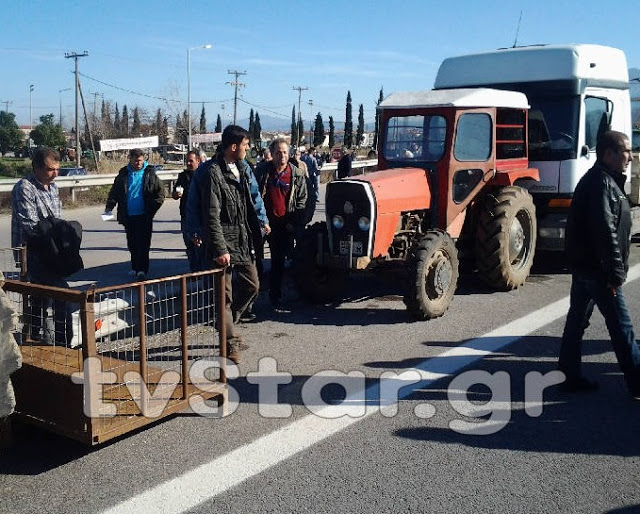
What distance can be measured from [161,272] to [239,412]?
211 inches

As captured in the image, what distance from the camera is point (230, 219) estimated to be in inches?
234

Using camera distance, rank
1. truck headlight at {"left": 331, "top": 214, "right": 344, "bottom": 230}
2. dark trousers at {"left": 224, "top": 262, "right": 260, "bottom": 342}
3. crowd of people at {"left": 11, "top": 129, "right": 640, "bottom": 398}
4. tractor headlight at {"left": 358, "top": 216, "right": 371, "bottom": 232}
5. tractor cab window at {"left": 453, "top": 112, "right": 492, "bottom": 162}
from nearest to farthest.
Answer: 1. crowd of people at {"left": 11, "top": 129, "right": 640, "bottom": 398}
2. dark trousers at {"left": 224, "top": 262, "right": 260, "bottom": 342}
3. tractor headlight at {"left": 358, "top": 216, "right": 371, "bottom": 232}
4. truck headlight at {"left": 331, "top": 214, "right": 344, "bottom": 230}
5. tractor cab window at {"left": 453, "top": 112, "right": 492, "bottom": 162}

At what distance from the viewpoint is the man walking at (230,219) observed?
5746mm

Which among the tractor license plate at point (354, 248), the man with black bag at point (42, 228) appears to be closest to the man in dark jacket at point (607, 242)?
the tractor license plate at point (354, 248)

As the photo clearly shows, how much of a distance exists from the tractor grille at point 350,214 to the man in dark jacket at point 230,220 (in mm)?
1443

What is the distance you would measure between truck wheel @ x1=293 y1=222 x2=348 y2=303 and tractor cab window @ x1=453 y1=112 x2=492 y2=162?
182cm

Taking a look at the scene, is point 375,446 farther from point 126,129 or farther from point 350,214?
point 126,129

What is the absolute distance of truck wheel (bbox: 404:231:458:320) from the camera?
22.9 ft

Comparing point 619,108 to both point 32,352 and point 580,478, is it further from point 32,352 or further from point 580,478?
point 32,352

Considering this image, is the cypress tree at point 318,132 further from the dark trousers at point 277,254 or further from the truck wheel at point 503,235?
the dark trousers at point 277,254

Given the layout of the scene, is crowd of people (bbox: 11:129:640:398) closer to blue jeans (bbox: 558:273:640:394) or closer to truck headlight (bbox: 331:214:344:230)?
blue jeans (bbox: 558:273:640:394)

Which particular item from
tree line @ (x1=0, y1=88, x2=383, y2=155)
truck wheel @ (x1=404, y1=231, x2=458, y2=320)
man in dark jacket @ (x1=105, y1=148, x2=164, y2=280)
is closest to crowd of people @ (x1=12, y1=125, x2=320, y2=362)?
truck wheel @ (x1=404, y1=231, x2=458, y2=320)

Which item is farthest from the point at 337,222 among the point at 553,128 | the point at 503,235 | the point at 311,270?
the point at 553,128

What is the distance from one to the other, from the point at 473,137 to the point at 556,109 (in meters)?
2.33
